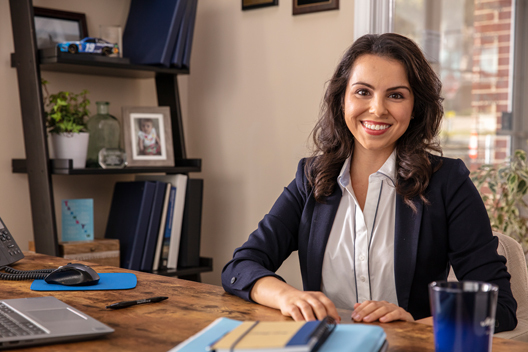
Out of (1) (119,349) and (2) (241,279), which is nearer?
(1) (119,349)

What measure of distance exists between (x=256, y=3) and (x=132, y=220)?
3.77 ft

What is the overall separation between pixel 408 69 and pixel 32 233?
1.77m

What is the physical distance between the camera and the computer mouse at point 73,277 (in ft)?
4.13

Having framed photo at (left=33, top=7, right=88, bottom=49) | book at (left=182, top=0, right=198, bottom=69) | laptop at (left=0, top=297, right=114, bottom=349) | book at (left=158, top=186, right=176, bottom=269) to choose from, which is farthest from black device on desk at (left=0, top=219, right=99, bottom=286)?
book at (left=182, top=0, right=198, bottom=69)

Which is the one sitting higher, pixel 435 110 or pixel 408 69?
pixel 408 69

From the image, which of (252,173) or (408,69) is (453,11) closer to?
(252,173)

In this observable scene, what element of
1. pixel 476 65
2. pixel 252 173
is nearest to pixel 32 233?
pixel 252 173

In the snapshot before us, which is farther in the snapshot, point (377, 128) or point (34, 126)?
point (34, 126)

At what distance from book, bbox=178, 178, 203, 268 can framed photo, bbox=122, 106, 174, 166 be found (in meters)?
0.16

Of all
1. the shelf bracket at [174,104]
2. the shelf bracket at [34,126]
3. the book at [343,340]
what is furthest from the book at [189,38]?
the book at [343,340]

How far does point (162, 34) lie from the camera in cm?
258

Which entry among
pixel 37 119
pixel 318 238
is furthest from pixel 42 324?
pixel 37 119

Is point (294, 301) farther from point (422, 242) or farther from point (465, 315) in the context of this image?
point (422, 242)

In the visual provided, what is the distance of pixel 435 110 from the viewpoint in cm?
158
